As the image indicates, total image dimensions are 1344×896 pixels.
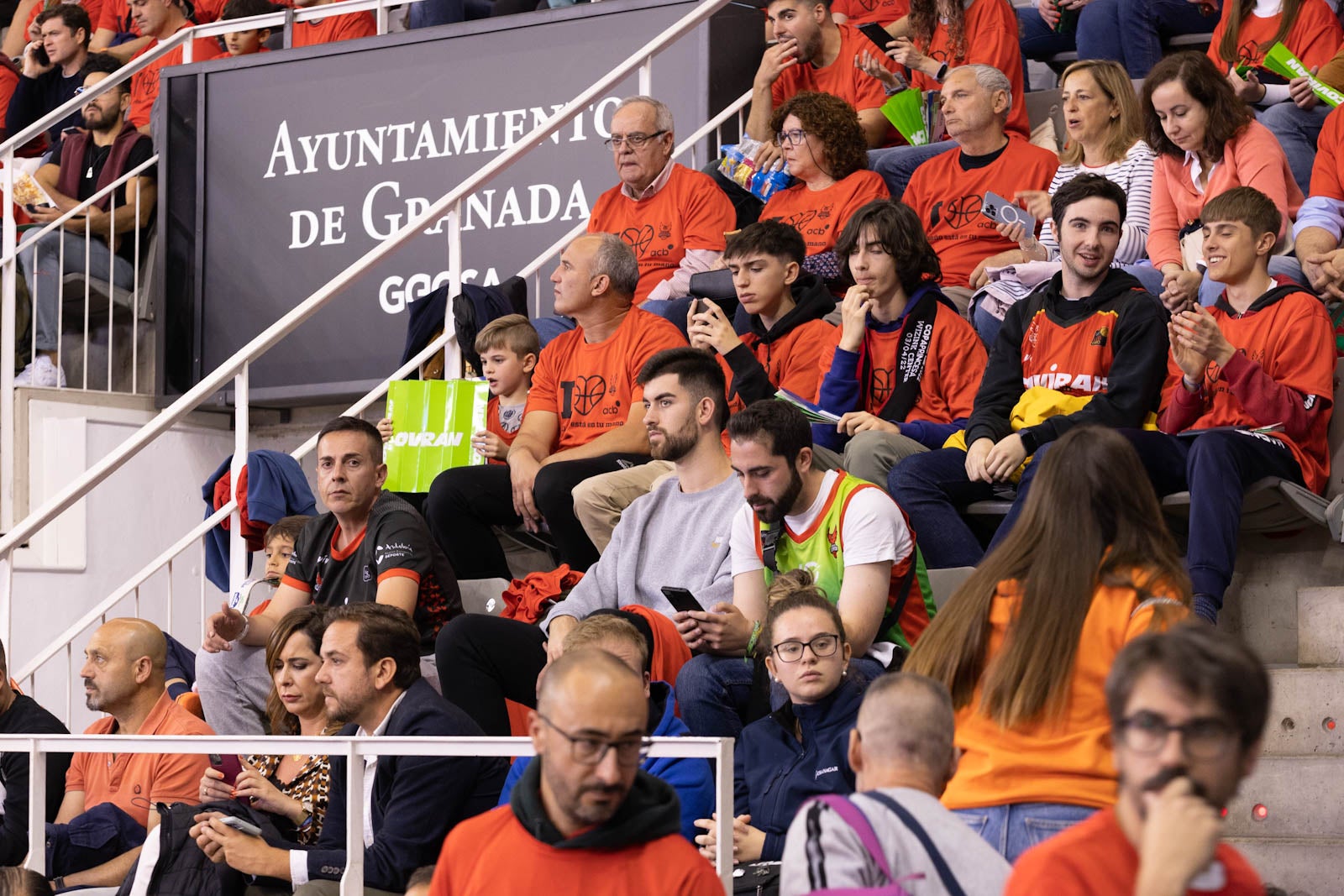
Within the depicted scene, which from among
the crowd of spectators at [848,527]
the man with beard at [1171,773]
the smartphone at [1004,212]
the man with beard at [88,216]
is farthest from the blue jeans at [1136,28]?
the man with beard at [1171,773]

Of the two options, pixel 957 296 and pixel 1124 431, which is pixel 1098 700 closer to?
pixel 1124 431

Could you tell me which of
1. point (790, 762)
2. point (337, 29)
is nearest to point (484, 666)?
point (790, 762)

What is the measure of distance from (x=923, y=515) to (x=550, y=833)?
2.67m

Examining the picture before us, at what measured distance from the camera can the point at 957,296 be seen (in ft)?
21.5

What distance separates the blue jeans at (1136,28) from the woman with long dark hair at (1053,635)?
4901mm

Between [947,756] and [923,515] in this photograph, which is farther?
[923,515]

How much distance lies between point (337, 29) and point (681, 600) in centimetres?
625

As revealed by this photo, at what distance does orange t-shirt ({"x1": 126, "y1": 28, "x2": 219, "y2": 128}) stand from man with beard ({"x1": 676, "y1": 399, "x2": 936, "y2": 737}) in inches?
254

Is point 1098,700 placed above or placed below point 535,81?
below

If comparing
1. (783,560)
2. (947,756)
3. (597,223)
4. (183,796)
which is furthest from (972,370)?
(947,756)

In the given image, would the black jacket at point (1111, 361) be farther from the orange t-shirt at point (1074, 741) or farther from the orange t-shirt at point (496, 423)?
the orange t-shirt at point (1074, 741)

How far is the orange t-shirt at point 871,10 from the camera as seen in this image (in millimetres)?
8508

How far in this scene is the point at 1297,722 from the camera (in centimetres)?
464

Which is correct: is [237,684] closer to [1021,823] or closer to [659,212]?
[659,212]
